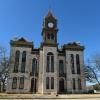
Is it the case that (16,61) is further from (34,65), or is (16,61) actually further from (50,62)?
(50,62)

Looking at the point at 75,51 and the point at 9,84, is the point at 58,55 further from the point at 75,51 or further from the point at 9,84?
the point at 9,84

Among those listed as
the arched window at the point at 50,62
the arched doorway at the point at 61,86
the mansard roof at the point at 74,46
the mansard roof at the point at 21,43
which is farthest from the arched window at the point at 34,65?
the mansard roof at the point at 74,46

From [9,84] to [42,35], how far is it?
57.3 feet

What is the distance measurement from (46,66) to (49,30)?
36.3ft

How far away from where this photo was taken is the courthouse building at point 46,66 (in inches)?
1969

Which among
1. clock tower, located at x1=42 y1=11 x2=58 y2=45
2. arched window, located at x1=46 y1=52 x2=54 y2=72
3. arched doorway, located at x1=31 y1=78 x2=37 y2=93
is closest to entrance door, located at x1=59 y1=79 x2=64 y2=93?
arched window, located at x1=46 y1=52 x2=54 y2=72

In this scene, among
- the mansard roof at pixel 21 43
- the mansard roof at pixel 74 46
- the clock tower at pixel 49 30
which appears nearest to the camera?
the mansard roof at pixel 21 43

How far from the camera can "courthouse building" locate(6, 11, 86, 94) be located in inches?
1969

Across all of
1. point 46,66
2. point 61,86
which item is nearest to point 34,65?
point 46,66

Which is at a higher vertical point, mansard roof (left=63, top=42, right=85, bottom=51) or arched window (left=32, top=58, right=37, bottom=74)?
mansard roof (left=63, top=42, right=85, bottom=51)

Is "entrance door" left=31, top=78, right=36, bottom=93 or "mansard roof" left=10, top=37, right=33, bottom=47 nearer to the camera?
"entrance door" left=31, top=78, right=36, bottom=93

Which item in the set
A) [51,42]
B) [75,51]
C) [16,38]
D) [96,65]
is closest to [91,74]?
[96,65]

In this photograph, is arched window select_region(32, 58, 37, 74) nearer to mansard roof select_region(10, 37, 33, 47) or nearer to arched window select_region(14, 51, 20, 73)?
arched window select_region(14, 51, 20, 73)

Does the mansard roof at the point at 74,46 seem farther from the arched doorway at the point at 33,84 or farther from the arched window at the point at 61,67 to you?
the arched doorway at the point at 33,84
